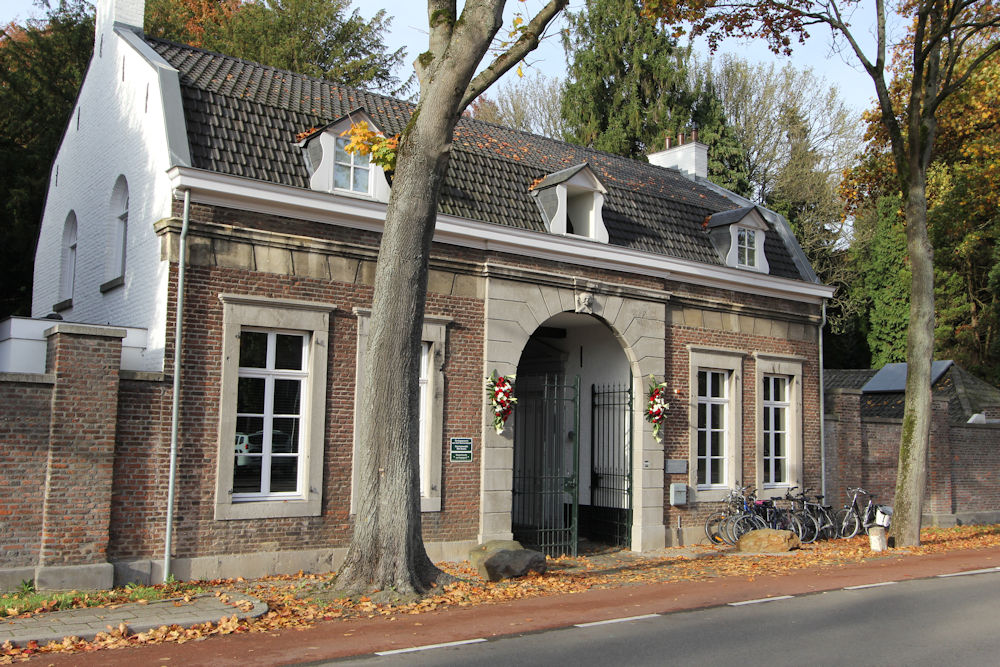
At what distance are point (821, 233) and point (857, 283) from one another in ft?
7.45

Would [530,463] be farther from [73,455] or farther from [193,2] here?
[193,2]

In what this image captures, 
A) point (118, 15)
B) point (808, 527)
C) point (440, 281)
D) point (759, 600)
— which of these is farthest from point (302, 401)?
point (808, 527)

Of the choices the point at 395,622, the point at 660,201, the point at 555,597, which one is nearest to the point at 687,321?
the point at 660,201

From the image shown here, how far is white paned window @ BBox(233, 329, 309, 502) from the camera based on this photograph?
11.6 m

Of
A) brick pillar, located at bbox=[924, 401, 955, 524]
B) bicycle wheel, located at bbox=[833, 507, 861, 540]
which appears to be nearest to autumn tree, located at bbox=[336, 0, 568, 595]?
bicycle wheel, located at bbox=[833, 507, 861, 540]

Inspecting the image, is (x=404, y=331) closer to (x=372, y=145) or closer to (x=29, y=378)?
(x=372, y=145)

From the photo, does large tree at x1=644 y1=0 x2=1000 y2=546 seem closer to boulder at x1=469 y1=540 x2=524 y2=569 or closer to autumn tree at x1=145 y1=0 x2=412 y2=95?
boulder at x1=469 y1=540 x2=524 y2=569

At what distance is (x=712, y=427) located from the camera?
16.8 metres

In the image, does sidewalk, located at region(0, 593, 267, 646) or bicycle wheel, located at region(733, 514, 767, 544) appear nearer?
sidewalk, located at region(0, 593, 267, 646)

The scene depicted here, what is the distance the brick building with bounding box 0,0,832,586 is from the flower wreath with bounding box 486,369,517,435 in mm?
233

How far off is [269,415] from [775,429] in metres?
10.8

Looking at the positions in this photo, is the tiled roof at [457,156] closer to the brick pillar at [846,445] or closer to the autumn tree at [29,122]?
the brick pillar at [846,445]

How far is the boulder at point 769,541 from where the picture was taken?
14883 mm

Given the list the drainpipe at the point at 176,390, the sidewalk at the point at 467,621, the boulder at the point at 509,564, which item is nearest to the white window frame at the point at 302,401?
the drainpipe at the point at 176,390
